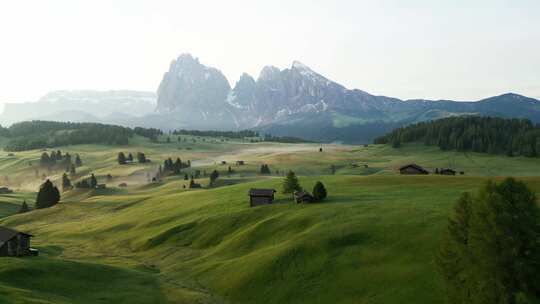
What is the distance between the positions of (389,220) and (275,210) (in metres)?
25.3

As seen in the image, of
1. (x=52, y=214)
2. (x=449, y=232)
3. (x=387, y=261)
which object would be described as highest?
(x=449, y=232)

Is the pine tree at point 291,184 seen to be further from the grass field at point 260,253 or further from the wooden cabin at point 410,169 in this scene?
the wooden cabin at point 410,169

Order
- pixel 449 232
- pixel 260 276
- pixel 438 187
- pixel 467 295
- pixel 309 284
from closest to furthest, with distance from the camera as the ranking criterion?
pixel 467 295 < pixel 449 232 < pixel 309 284 < pixel 260 276 < pixel 438 187

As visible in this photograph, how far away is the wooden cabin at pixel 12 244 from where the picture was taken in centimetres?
7365

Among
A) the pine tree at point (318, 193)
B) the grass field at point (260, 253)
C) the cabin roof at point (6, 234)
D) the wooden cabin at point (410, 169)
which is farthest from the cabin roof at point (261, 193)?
the wooden cabin at point (410, 169)

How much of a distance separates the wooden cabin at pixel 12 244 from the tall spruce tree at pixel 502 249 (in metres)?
62.7

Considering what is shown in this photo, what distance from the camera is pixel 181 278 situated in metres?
67.8

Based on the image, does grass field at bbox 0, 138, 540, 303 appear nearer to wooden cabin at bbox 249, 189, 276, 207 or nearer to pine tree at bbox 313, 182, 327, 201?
pine tree at bbox 313, 182, 327, 201

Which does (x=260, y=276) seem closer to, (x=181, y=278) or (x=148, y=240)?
(x=181, y=278)

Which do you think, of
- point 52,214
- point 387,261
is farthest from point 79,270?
point 52,214

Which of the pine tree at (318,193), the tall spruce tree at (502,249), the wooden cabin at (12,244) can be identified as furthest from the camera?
the pine tree at (318,193)

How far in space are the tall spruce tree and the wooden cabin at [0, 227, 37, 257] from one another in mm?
62707

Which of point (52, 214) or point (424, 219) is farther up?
point (424, 219)

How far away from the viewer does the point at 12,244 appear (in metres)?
74.8
